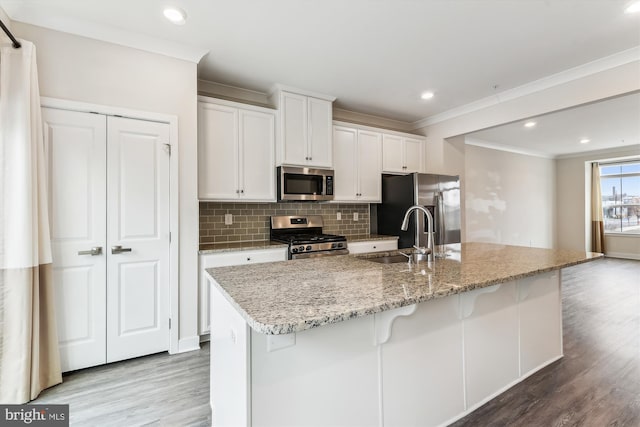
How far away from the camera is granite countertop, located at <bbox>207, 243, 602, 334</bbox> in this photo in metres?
0.96

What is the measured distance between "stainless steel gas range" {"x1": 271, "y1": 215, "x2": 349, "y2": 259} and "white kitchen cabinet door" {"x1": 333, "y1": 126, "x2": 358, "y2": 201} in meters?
0.49

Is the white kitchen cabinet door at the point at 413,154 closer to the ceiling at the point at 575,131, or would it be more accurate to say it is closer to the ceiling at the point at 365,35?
the ceiling at the point at 575,131

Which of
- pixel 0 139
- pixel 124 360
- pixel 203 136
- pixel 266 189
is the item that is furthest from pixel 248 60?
pixel 124 360

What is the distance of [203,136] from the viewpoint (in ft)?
9.67

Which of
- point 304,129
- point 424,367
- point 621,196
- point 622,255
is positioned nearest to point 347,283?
point 424,367

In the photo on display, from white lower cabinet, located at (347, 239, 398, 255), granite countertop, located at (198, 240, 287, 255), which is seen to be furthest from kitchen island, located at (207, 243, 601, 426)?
white lower cabinet, located at (347, 239, 398, 255)

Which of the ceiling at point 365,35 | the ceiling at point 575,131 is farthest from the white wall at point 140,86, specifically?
the ceiling at point 575,131

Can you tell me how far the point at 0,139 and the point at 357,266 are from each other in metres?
2.29

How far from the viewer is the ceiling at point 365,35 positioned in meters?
2.08

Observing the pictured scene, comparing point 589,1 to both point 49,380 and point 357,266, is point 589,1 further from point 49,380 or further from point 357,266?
point 49,380

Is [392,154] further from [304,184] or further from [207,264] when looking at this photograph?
[207,264]

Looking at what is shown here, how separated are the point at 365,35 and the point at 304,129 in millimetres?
1282

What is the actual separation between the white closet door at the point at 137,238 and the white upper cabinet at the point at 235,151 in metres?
0.43

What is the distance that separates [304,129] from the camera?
3486 millimetres
